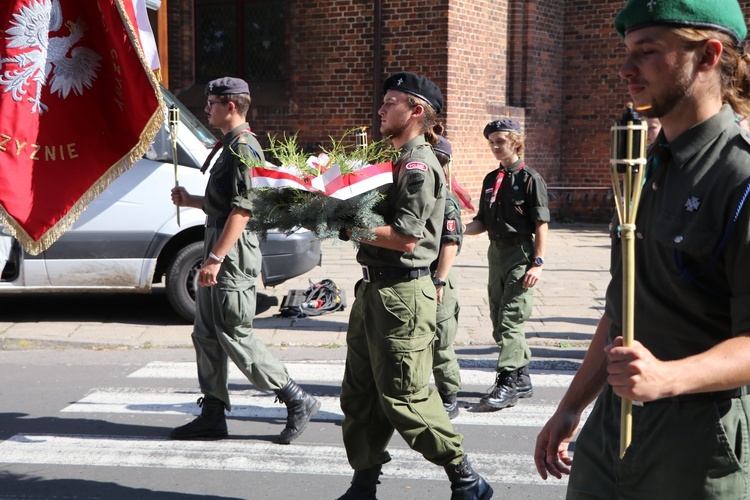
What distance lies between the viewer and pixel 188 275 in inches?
328

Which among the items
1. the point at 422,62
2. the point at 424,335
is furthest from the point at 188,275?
the point at 422,62

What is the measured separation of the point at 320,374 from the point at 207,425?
167 centimetres

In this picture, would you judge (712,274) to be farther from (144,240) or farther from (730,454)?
(144,240)

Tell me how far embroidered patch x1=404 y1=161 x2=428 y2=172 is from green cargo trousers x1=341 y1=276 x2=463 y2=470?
1.74 ft

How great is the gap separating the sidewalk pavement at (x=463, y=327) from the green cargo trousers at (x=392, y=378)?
328 centimetres

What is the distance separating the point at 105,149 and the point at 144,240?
302cm

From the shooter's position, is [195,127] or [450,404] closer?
[450,404]

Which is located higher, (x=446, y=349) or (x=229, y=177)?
(x=229, y=177)

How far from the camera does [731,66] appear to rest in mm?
1975

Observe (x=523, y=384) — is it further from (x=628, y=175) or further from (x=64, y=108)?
(x=628, y=175)

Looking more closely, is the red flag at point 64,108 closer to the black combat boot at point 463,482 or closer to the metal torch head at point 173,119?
the metal torch head at point 173,119

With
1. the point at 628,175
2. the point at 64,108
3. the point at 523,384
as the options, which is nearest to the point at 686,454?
the point at 628,175

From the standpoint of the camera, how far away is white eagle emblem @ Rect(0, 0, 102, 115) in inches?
197

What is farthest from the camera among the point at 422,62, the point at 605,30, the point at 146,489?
the point at 605,30
